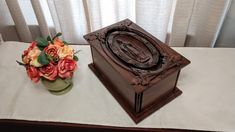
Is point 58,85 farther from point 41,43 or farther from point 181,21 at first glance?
point 181,21

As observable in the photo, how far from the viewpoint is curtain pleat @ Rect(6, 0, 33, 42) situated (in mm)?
1200

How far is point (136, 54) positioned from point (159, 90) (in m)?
0.15

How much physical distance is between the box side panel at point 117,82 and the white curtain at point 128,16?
0.42m

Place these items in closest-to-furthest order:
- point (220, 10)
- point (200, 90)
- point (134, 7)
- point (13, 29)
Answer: point (200, 90)
point (220, 10)
point (134, 7)
point (13, 29)

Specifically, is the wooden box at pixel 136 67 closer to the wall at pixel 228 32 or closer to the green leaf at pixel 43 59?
the green leaf at pixel 43 59

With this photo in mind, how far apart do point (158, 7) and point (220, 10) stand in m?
0.30

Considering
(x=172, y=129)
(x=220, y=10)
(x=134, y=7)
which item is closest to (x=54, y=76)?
(x=172, y=129)

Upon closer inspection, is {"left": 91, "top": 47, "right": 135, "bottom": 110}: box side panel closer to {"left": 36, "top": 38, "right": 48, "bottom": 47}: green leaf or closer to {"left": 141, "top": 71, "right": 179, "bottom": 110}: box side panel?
{"left": 141, "top": 71, "right": 179, "bottom": 110}: box side panel

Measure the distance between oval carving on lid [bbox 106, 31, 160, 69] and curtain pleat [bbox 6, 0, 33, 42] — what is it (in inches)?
27.3

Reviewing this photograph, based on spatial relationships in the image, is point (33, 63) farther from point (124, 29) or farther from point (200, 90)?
point (200, 90)

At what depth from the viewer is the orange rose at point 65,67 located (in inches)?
28.7

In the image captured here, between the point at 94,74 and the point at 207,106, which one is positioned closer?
the point at 207,106

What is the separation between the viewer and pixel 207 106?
79 centimetres

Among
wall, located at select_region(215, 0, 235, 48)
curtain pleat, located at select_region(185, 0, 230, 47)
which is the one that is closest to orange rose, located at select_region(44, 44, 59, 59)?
curtain pleat, located at select_region(185, 0, 230, 47)
